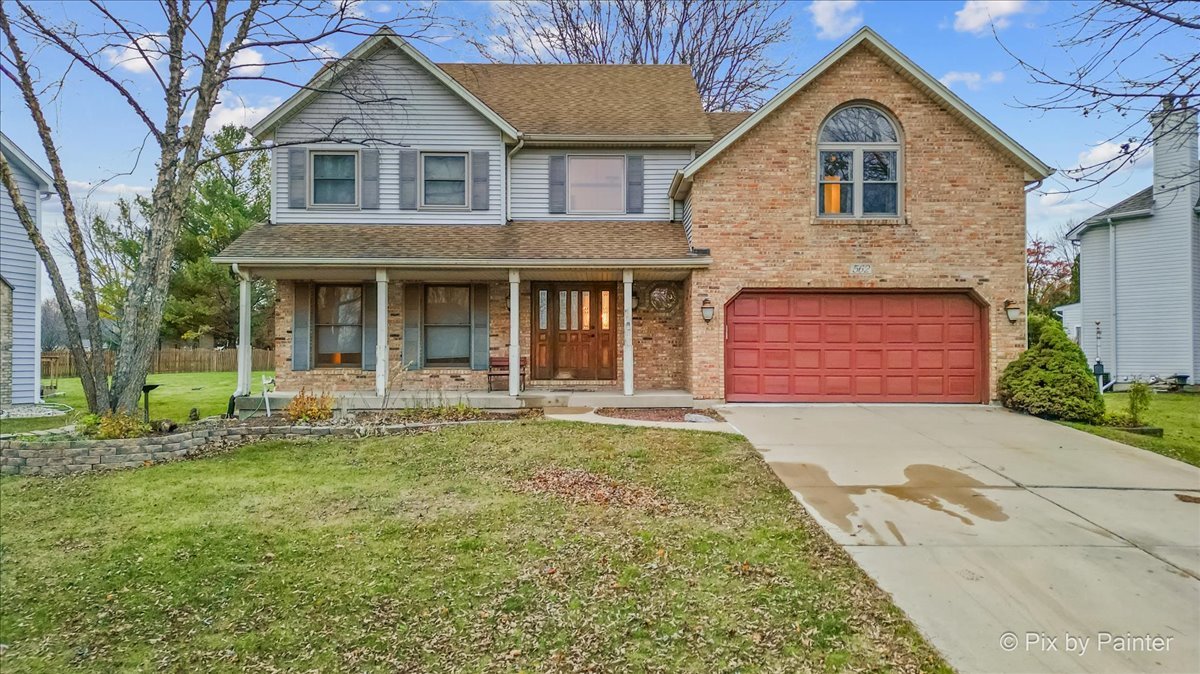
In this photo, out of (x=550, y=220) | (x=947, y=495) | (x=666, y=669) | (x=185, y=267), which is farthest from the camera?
(x=185, y=267)

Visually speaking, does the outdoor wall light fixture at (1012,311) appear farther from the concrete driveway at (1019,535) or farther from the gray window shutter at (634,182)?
the gray window shutter at (634,182)

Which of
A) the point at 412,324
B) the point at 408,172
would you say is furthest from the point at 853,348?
the point at 408,172

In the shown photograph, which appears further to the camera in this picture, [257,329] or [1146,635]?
[257,329]

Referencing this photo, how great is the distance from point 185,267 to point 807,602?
2441 cm

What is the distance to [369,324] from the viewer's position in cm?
1087

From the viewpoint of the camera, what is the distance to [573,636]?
9.19 feet

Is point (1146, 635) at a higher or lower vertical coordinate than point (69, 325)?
lower

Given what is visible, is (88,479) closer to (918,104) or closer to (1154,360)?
(918,104)

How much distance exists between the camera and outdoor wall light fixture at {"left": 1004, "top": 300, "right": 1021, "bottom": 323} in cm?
977

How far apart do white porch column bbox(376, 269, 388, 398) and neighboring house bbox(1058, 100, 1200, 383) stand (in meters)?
17.4

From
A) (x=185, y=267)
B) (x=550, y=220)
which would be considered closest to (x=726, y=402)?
(x=550, y=220)

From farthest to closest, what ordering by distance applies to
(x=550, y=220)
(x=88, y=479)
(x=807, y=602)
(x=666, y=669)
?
(x=550, y=220), (x=88, y=479), (x=807, y=602), (x=666, y=669)

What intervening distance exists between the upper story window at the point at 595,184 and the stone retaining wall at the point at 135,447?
5.41 m

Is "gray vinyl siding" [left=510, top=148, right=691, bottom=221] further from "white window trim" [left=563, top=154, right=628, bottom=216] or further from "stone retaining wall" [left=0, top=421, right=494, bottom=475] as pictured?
"stone retaining wall" [left=0, top=421, right=494, bottom=475]
